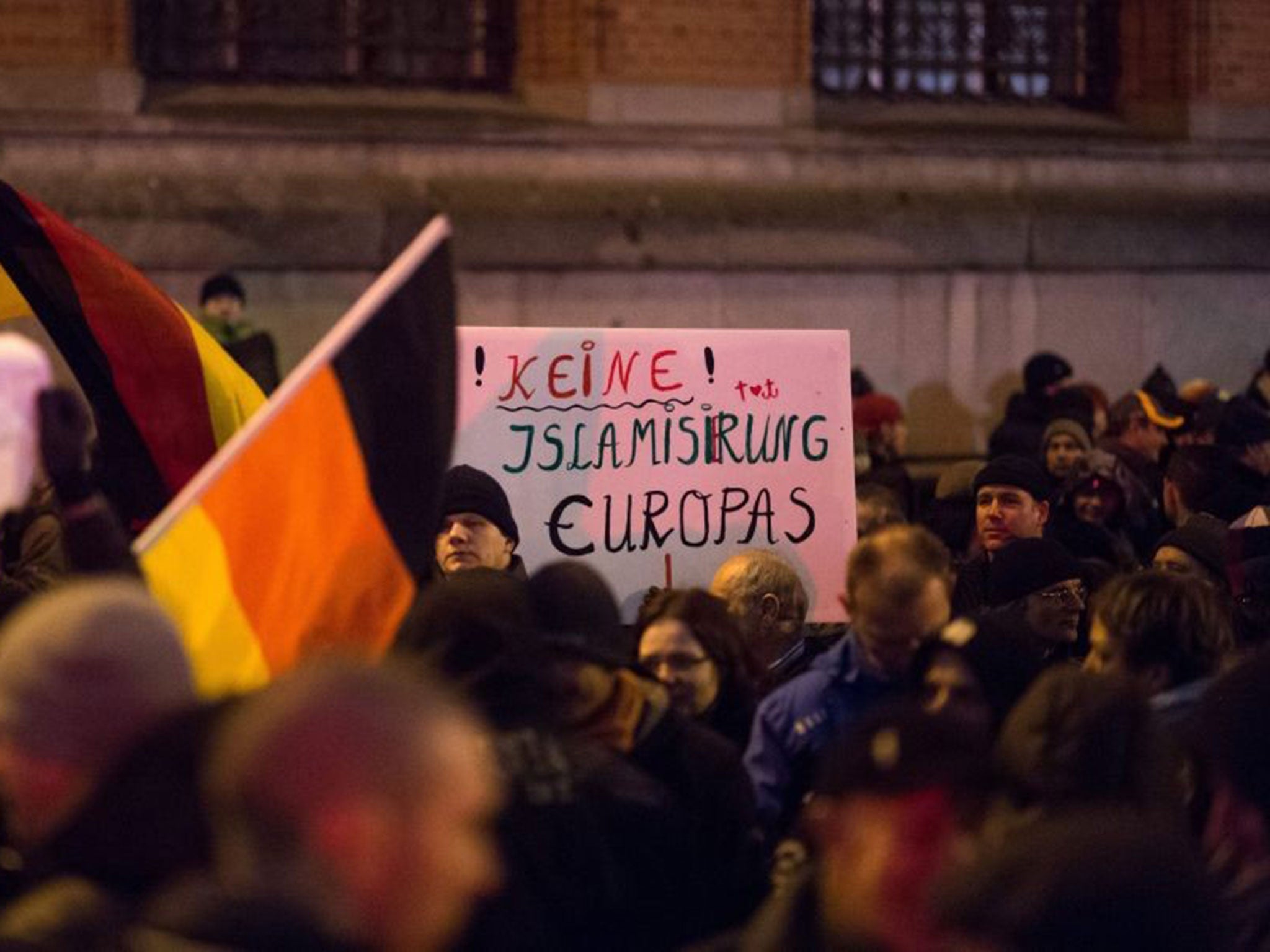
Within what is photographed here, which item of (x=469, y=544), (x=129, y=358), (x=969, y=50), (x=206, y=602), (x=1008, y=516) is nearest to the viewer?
(x=206, y=602)

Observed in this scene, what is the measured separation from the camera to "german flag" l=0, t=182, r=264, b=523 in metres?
6.32

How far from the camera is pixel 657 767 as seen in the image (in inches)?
180

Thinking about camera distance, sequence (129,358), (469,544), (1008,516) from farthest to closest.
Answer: (1008,516) < (469,544) < (129,358)

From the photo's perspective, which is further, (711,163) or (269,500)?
(711,163)

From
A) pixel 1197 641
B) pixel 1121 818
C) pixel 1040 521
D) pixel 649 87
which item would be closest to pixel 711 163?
pixel 649 87

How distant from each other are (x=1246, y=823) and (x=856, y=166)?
9244mm

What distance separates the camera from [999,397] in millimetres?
13430

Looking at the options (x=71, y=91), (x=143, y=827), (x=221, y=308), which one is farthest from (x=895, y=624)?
(x=71, y=91)

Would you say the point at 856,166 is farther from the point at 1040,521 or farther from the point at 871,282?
the point at 1040,521

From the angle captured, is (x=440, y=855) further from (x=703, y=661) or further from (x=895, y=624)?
(x=703, y=661)

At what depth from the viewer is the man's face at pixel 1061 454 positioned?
399 inches

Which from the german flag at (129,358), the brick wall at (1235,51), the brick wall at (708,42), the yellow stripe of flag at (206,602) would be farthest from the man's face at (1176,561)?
the brick wall at (1235,51)

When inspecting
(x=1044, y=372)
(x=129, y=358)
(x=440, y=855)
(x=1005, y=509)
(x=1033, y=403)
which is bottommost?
(x=1033, y=403)

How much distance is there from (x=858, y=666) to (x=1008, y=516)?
8.64ft
